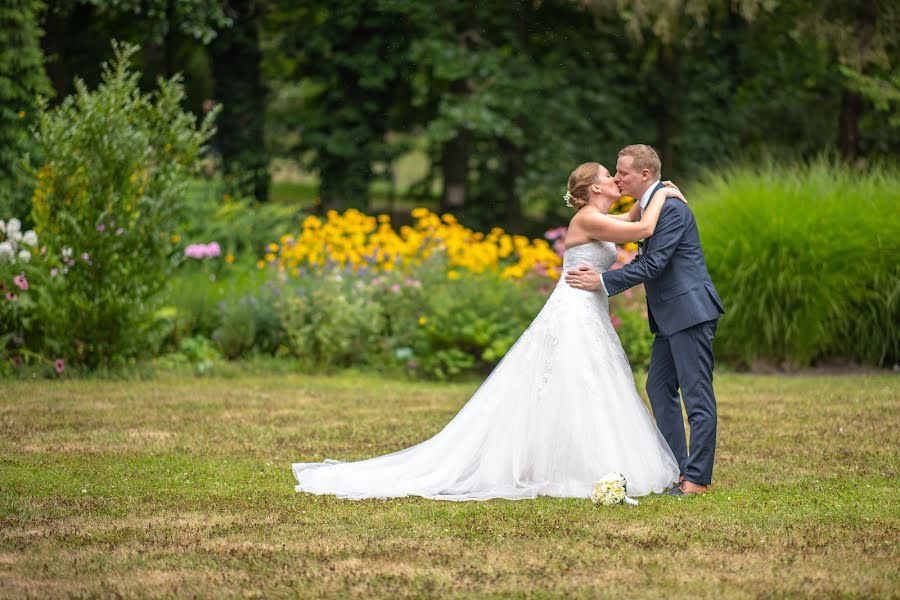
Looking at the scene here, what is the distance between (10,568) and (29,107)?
9.06m

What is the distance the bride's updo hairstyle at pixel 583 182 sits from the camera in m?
6.09

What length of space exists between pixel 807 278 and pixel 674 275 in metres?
5.37

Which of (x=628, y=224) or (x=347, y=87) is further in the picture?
(x=347, y=87)

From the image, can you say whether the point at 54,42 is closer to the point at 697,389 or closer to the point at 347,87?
the point at 347,87

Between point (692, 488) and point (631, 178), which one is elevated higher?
point (631, 178)

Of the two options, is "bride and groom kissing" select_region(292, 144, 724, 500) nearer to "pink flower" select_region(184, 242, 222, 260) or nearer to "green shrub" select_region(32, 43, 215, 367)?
"green shrub" select_region(32, 43, 215, 367)

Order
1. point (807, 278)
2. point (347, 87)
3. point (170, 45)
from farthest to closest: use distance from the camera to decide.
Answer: point (170, 45), point (347, 87), point (807, 278)

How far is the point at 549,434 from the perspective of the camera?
5969 mm

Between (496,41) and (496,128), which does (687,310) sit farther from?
(496,41)

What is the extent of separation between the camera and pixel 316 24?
784 inches

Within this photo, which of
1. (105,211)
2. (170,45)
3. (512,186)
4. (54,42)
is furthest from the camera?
(170,45)

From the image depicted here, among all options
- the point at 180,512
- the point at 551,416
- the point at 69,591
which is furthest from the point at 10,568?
the point at 551,416

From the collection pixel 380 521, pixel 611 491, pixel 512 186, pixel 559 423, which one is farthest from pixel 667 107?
pixel 380 521

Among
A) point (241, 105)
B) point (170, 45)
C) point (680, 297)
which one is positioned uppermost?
point (170, 45)
